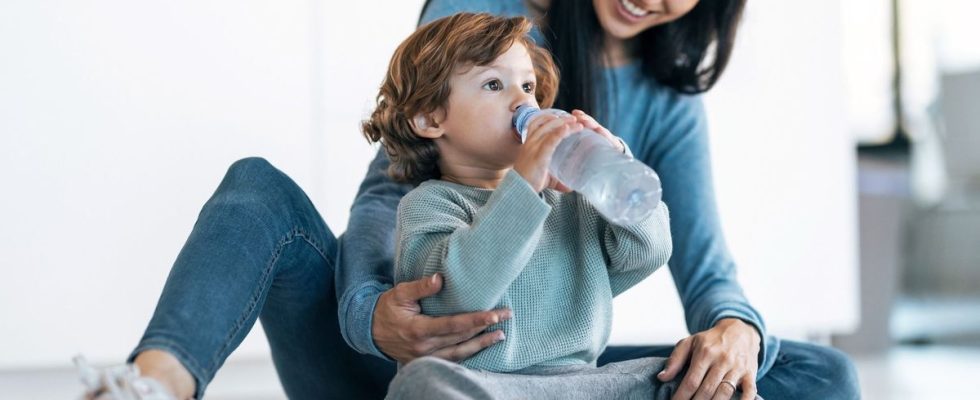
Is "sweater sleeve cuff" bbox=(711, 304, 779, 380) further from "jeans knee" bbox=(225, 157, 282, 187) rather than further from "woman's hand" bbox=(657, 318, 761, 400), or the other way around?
"jeans knee" bbox=(225, 157, 282, 187)

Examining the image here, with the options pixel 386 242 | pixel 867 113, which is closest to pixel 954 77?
pixel 867 113

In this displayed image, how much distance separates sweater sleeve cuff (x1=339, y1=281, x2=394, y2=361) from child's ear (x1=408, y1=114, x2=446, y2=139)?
0.59ft

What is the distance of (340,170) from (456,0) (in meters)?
0.87

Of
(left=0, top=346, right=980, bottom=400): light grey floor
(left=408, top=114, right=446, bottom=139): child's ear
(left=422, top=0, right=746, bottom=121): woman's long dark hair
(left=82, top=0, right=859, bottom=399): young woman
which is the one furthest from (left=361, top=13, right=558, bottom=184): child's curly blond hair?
(left=0, top=346, right=980, bottom=400): light grey floor

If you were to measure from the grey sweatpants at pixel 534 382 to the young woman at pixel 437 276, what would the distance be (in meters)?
0.05

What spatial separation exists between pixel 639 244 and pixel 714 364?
17cm

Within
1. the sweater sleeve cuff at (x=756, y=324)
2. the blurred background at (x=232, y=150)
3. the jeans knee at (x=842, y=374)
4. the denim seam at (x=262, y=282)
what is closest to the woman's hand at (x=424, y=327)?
the denim seam at (x=262, y=282)

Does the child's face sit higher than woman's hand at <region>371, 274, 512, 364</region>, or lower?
higher

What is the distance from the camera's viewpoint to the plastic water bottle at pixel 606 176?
39.2 inches

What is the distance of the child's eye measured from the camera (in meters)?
1.16

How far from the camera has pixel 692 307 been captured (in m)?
1.42

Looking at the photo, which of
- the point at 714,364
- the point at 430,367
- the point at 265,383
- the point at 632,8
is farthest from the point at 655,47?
the point at 265,383

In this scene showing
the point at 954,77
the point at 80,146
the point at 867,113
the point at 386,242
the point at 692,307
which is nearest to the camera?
the point at 386,242

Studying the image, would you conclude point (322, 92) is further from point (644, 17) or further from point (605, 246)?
point (605, 246)
